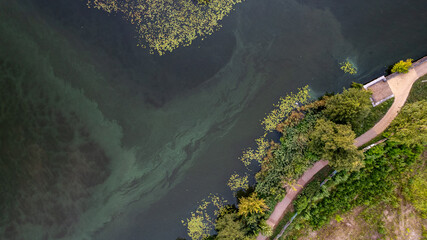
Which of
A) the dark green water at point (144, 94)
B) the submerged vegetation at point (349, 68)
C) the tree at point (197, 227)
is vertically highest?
the dark green water at point (144, 94)

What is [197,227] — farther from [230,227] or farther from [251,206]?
[251,206]

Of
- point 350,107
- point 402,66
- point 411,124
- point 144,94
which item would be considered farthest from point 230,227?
point 402,66

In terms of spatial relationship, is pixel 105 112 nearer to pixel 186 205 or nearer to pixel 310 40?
pixel 186 205

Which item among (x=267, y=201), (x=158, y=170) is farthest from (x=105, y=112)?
(x=267, y=201)

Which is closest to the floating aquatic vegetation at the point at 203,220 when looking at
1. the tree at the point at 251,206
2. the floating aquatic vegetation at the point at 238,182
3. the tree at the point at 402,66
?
the floating aquatic vegetation at the point at 238,182

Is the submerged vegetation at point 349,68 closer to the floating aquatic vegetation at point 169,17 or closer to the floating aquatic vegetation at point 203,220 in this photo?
the floating aquatic vegetation at point 169,17
